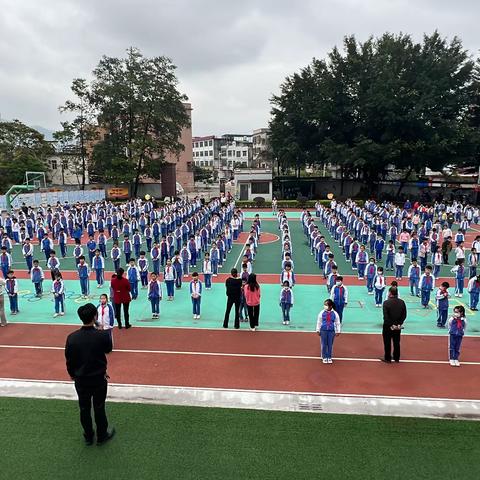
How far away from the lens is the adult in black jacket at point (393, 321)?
8242mm

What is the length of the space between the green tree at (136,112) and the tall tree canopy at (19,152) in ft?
22.3

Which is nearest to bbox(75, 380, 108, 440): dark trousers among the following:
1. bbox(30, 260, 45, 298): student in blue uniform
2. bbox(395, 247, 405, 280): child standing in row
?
bbox(30, 260, 45, 298): student in blue uniform

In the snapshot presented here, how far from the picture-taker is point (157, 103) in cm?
4350

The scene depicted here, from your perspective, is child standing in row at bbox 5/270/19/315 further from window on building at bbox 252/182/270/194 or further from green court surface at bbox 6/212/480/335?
window on building at bbox 252/182/270/194

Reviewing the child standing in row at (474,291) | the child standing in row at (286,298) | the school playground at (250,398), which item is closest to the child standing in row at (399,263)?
the school playground at (250,398)

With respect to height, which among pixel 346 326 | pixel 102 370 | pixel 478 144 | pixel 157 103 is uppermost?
pixel 157 103

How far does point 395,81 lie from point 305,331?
117 ft

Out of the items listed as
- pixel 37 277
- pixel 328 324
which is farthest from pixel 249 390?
pixel 37 277

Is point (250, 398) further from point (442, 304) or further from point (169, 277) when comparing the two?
point (169, 277)

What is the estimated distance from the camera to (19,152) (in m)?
44.1

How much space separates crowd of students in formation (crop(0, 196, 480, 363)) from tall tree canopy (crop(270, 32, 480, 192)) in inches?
485

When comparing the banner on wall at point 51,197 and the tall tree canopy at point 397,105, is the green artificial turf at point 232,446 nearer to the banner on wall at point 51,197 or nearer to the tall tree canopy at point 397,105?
the banner on wall at point 51,197

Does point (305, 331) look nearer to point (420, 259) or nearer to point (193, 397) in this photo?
point (193, 397)

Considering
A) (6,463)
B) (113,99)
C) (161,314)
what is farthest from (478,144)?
(6,463)
